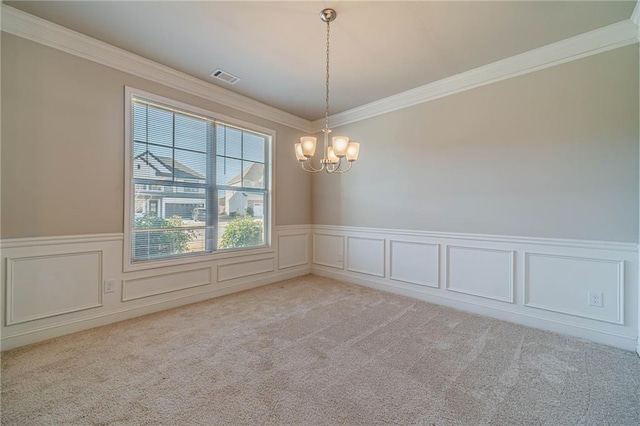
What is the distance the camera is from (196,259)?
3.50 metres

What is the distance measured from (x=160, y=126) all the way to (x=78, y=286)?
1859mm

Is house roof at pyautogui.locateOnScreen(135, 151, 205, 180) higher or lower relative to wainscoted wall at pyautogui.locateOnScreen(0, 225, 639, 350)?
higher

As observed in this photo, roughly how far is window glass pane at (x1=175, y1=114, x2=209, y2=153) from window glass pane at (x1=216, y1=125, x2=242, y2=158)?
0.61ft

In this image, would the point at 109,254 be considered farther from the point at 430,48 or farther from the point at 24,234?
the point at 430,48

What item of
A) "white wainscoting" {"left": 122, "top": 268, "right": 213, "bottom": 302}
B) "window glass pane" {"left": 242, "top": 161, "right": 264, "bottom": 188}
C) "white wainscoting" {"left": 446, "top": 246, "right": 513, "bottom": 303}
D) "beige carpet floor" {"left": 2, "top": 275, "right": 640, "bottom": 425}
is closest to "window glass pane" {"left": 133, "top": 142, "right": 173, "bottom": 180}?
"window glass pane" {"left": 242, "top": 161, "right": 264, "bottom": 188}

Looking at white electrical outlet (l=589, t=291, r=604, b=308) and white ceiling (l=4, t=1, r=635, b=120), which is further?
white electrical outlet (l=589, t=291, r=604, b=308)

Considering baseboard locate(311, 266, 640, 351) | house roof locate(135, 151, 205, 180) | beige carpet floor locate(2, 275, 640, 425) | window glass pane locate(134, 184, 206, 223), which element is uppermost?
house roof locate(135, 151, 205, 180)

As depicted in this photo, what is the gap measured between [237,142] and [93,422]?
10.8 feet

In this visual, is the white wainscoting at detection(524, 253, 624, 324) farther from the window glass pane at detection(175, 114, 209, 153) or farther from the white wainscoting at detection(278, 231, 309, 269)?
the window glass pane at detection(175, 114, 209, 153)

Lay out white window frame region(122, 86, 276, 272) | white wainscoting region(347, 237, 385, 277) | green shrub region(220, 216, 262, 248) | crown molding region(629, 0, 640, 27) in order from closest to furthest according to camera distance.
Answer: crown molding region(629, 0, 640, 27) < white window frame region(122, 86, 276, 272) < green shrub region(220, 216, 262, 248) < white wainscoting region(347, 237, 385, 277)

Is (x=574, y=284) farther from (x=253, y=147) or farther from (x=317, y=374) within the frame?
(x=253, y=147)

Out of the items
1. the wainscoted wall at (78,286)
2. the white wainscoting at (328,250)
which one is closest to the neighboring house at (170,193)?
the wainscoted wall at (78,286)

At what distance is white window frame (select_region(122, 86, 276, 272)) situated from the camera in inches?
115

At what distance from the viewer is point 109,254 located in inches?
111
